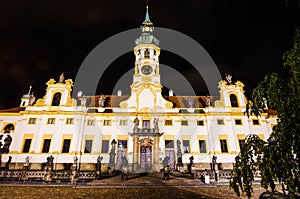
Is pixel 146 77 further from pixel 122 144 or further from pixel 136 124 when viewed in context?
pixel 122 144

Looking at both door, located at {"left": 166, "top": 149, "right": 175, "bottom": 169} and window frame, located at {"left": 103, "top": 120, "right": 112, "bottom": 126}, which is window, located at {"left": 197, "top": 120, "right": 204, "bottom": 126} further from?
window frame, located at {"left": 103, "top": 120, "right": 112, "bottom": 126}

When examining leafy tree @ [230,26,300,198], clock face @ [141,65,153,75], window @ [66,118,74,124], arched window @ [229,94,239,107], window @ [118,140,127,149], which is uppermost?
clock face @ [141,65,153,75]

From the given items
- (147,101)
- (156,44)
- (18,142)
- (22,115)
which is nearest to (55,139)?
(18,142)

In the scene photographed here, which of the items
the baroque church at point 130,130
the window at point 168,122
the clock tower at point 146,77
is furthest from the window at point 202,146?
the clock tower at point 146,77

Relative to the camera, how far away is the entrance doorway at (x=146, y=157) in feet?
87.5

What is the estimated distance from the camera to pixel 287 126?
4.50 meters

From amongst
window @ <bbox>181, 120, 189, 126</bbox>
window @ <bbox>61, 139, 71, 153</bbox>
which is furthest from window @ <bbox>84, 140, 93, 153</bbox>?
window @ <bbox>181, 120, 189, 126</bbox>

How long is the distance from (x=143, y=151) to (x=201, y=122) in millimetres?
10023

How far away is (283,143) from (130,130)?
25503 millimetres

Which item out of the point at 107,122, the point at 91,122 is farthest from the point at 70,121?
the point at 107,122

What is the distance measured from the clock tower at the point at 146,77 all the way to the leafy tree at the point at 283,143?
25332 mm

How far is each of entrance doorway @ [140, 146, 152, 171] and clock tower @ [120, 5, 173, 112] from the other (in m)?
6.27

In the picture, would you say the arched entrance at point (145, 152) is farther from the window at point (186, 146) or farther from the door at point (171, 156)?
the window at point (186, 146)

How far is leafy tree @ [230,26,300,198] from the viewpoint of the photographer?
434 cm
